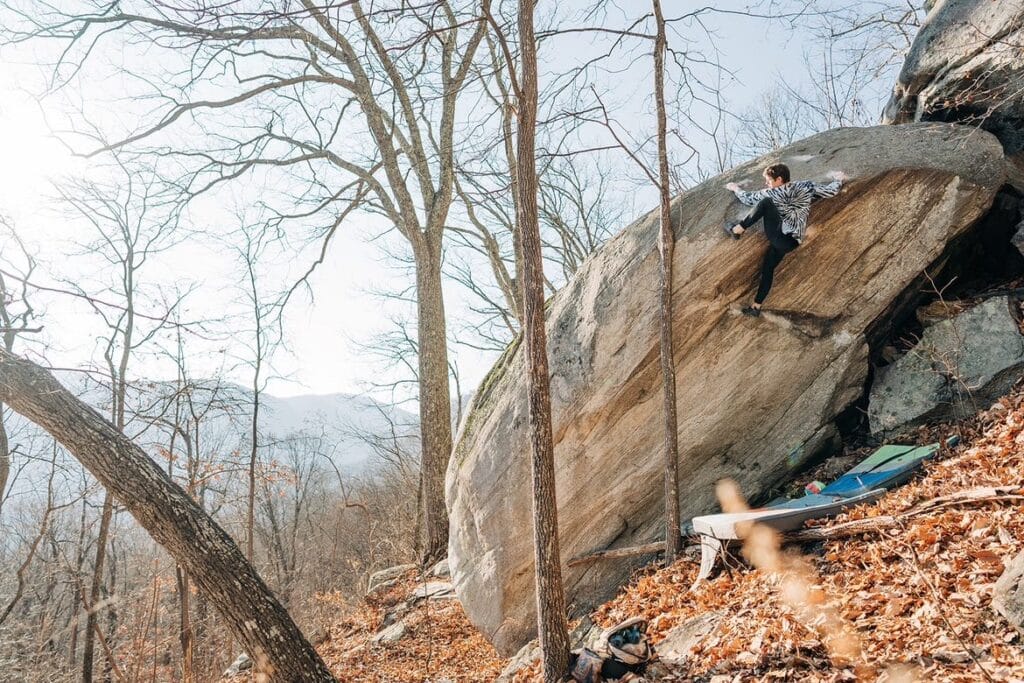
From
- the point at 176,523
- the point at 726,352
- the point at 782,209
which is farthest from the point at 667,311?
the point at 176,523

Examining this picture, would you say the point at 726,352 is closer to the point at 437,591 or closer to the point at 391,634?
the point at 437,591

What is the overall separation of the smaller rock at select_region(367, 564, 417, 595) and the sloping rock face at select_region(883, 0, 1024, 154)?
1314cm

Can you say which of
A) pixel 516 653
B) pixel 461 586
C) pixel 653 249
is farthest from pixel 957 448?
pixel 461 586

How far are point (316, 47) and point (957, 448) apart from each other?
14.5 m

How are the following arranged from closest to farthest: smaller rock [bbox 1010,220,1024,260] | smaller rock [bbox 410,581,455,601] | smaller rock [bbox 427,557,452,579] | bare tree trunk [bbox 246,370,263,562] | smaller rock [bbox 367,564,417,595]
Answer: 1. smaller rock [bbox 1010,220,1024,260]
2. smaller rock [bbox 410,581,455,601]
3. smaller rock [bbox 427,557,452,579]
4. smaller rock [bbox 367,564,417,595]
5. bare tree trunk [bbox 246,370,263,562]

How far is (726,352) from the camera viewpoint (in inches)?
288

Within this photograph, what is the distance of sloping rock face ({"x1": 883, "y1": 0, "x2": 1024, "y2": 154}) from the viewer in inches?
311

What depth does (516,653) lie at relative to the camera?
7195 millimetres

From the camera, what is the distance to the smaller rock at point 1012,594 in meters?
3.37

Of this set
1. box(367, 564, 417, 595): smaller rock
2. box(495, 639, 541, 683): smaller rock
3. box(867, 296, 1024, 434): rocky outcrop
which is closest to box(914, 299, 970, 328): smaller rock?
box(867, 296, 1024, 434): rocky outcrop

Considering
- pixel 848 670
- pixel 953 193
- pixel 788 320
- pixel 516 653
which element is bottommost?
pixel 516 653

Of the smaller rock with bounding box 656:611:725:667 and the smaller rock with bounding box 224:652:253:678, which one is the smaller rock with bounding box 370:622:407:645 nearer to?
the smaller rock with bounding box 224:652:253:678

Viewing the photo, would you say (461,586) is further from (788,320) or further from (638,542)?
(788,320)

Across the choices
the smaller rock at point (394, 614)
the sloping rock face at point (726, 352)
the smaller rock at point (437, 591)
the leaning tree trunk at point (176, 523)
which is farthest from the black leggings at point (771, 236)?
the smaller rock at point (394, 614)
